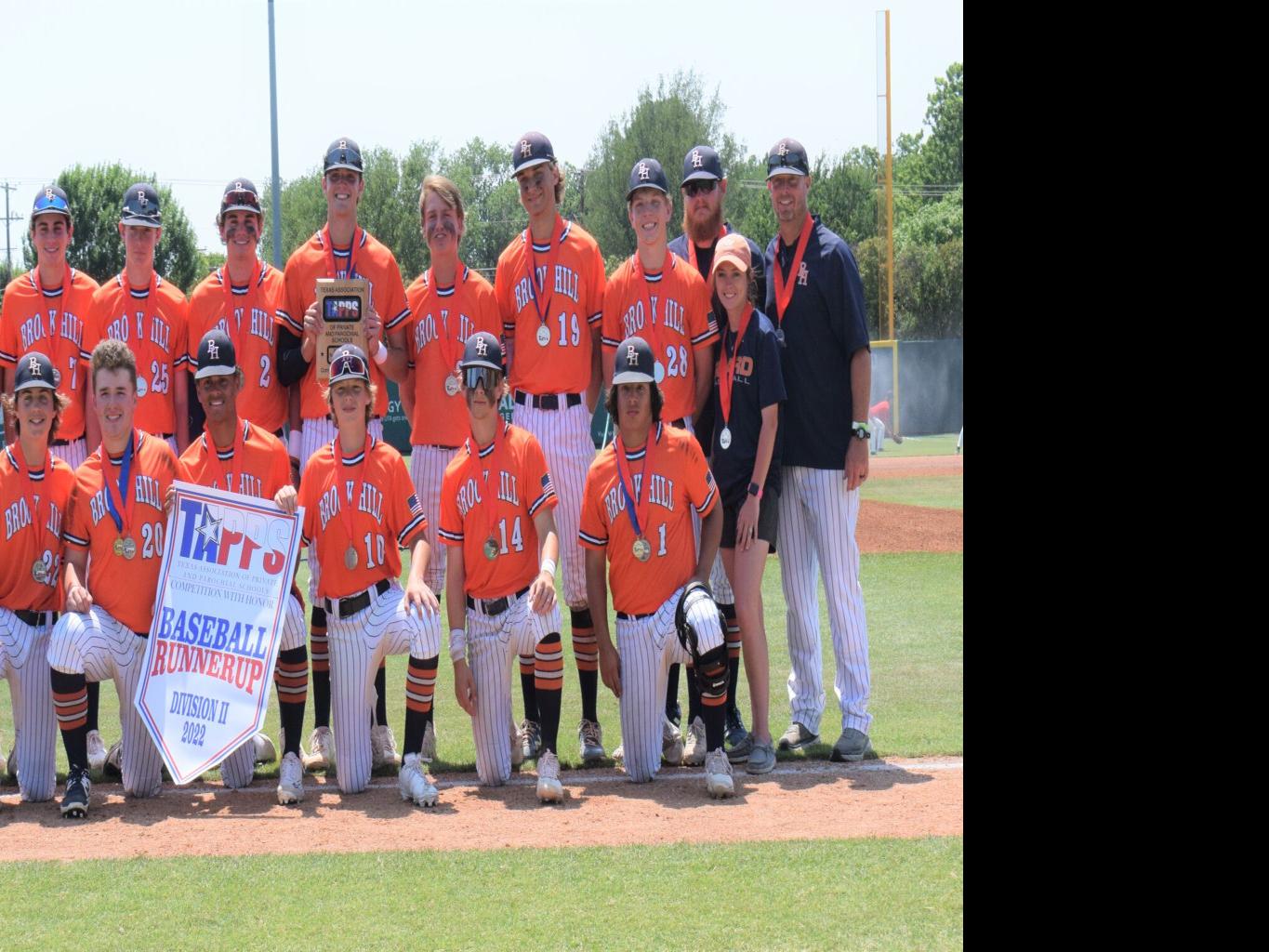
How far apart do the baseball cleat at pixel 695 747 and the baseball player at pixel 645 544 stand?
0.34 m

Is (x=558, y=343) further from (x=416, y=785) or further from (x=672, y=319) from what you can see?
(x=416, y=785)

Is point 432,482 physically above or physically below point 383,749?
above

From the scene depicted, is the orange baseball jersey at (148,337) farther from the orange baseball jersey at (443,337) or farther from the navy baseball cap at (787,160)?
the navy baseball cap at (787,160)

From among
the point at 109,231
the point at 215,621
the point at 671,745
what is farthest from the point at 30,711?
the point at 109,231

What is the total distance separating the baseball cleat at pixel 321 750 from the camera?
246 inches

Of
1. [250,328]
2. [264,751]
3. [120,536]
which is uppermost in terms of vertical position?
[250,328]

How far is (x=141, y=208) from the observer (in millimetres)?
6859

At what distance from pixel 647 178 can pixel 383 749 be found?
3.06 m

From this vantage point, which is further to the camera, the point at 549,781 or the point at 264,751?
the point at 264,751

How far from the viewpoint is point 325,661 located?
6.44 metres

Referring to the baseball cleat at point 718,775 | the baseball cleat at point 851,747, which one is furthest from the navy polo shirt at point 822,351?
the baseball cleat at point 718,775

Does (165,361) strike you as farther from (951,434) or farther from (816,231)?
(951,434)
